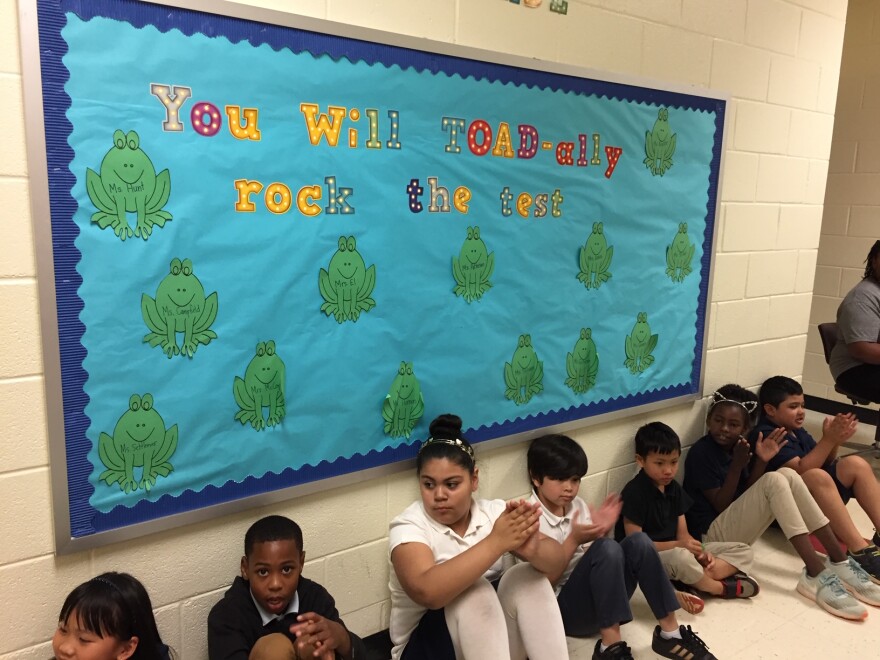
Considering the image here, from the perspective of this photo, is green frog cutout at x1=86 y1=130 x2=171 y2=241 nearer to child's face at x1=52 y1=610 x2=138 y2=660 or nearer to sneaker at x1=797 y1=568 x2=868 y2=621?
child's face at x1=52 y1=610 x2=138 y2=660

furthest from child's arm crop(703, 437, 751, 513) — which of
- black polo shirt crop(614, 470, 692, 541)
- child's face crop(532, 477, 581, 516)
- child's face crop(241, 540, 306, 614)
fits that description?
child's face crop(241, 540, 306, 614)

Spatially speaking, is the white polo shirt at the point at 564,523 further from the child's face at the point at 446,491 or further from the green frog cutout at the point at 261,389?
the green frog cutout at the point at 261,389

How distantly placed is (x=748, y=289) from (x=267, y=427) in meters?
2.28

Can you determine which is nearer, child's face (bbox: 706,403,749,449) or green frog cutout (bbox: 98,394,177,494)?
green frog cutout (bbox: 98,394,177,494)

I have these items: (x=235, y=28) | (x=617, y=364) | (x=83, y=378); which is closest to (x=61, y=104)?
(x=235, y=28)

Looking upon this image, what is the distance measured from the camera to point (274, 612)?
172cm

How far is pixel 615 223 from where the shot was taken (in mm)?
2490

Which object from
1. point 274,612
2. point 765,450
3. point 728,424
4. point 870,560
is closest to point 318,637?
point 274,612

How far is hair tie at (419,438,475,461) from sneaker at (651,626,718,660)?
2.82 ft

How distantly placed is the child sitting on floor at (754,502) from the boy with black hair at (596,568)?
48 cm

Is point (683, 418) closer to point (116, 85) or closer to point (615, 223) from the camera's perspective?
point (615, 223)

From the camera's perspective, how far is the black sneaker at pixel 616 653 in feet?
6.77

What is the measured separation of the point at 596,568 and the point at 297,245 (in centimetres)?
131

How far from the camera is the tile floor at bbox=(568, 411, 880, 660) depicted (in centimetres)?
221
